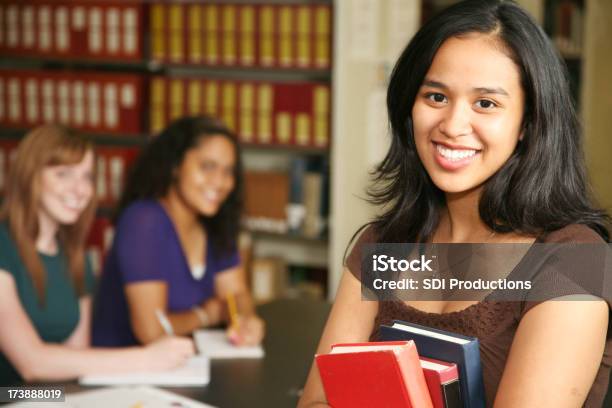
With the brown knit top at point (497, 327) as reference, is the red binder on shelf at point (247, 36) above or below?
above

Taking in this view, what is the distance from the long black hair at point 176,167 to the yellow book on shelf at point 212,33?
1513 mm

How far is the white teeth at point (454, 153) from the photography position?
3.59 ft

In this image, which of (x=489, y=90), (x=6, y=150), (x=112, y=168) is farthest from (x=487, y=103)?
(x=6, y=150)

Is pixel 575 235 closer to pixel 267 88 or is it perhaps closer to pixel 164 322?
pixel 164 322

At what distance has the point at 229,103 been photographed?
4047 millimetres

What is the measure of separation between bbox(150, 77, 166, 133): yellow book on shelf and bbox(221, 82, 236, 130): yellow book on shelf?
0.31 metres

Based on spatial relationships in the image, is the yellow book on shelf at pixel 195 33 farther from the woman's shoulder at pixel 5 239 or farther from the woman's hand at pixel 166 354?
the woman's hand at pixel 166 354

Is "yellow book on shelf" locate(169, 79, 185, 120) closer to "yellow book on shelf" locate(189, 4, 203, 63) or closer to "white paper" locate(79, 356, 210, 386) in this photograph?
"yellow book on shelf" locate(189, 4, 203, 63)

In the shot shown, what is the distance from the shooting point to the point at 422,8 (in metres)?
3.90

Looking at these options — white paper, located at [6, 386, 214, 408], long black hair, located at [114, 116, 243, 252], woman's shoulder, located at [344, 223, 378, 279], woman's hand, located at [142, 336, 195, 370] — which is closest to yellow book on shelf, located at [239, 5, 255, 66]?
long black hair, located at [114, 116, 243, 252]

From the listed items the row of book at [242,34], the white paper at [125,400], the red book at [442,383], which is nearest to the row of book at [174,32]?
the row of book at [242,34]

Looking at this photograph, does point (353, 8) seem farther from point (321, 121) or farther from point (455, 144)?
point (455, 144)

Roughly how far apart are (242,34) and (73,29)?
910 mm

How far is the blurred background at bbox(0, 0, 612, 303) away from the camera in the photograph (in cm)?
379
